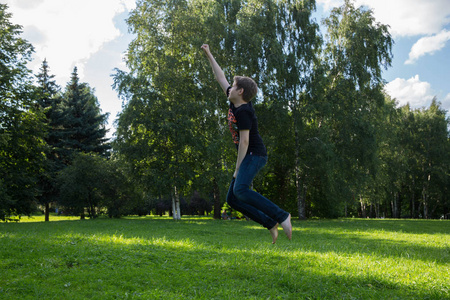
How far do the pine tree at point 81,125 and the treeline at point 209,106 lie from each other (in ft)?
31.8

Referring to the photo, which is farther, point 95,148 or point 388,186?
point 388,186

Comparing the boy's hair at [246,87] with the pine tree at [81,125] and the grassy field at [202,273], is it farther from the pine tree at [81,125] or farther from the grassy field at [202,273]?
the pine tree at [81,125]

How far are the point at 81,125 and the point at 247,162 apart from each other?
118 feet

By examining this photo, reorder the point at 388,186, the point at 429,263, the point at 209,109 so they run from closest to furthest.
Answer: the point at 429,263, the point at 209,109, the point at 388,186

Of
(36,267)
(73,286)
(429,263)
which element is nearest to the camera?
(73,286)

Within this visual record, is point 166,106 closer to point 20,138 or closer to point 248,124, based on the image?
point 20,138

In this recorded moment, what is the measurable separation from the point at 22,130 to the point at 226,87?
21.3m

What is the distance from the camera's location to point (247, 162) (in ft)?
14.4

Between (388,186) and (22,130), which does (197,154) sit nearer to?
(22,130)

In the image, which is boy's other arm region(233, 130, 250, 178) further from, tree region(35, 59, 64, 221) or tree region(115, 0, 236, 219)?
tree region(35, 59, 64, 221)

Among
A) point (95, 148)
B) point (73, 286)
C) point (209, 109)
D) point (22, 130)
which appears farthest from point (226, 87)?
point (95, 148)

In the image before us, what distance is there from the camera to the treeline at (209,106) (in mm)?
22672

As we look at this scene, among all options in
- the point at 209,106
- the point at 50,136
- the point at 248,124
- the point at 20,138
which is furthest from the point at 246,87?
the point at 50,136

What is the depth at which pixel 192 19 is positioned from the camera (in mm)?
24891
